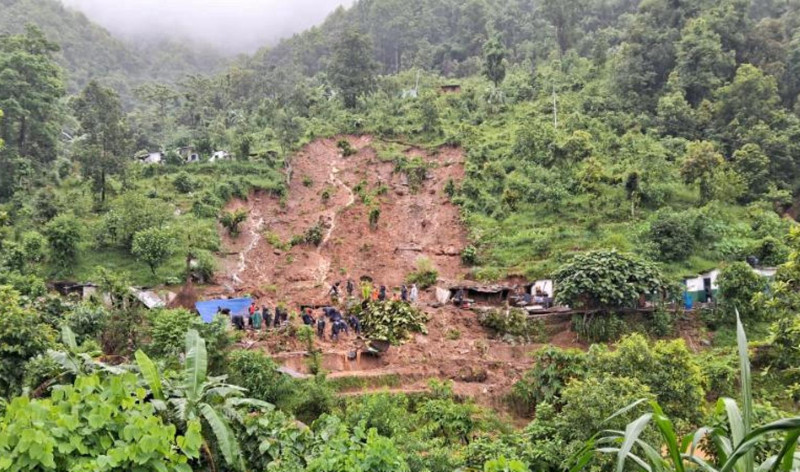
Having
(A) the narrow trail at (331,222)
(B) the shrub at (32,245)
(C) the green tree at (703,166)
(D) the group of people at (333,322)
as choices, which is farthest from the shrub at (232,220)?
(C) the green tree at (703,166)

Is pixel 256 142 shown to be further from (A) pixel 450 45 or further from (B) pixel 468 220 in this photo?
(A) pixel 450 45

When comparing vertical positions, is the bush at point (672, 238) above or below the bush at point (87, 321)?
above

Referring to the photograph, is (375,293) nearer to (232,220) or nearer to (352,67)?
(232,220)

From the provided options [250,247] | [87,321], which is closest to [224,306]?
[87,321]

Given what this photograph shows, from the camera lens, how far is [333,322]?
17.4m

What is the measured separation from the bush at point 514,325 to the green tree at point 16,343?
1220 cm

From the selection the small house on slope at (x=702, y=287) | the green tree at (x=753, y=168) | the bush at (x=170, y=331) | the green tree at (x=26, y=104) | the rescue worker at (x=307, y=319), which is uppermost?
the green tree at (x=26, y=104)

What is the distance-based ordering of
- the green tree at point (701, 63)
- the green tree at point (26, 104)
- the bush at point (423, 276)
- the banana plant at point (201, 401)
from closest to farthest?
the banana plant at point (201, 401)
the bush at point (423, 276)
the green tree at point (26, 104)
the green tree at point (701, 63)

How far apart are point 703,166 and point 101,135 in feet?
82.9

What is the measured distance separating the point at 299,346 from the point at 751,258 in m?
15.2

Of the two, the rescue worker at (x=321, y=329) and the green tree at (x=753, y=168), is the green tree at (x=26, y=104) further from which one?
the green tree at (x=753, y=168)

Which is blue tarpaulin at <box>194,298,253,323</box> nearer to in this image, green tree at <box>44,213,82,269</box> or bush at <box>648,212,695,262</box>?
green tree at <box>44,213,82,269</box>

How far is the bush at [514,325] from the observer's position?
59.6 ft

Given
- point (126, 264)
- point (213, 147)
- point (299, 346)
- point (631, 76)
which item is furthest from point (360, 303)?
point (631, 76)
